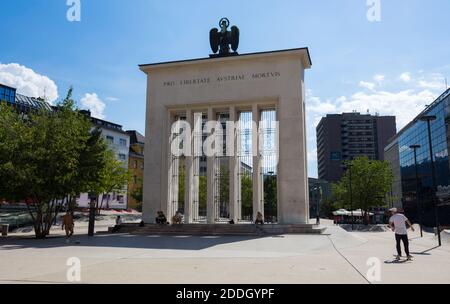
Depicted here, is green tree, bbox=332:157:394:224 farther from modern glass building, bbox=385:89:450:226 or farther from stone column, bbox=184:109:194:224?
stone column, bbox=184:109:194:224

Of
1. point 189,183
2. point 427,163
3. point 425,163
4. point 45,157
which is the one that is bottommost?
point 189,183

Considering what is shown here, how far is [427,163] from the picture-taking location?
2923 inches

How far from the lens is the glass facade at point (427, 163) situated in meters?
62.9

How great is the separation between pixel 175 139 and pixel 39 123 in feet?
39.3

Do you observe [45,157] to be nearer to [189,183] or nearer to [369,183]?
[189,183]

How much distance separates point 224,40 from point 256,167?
10574 millimetres

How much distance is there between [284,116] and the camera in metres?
29.4

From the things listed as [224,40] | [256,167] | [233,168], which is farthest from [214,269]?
[224,40]

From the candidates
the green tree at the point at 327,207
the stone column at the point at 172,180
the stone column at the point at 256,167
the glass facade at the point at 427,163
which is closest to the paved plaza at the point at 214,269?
the stone column at the point at 256,167

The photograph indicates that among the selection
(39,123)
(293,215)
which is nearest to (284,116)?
(293,215)

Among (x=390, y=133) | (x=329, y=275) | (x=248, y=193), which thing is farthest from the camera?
(x=390, y=133)

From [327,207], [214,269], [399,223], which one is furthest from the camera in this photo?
[327,207]

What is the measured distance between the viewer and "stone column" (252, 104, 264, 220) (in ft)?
95.5
